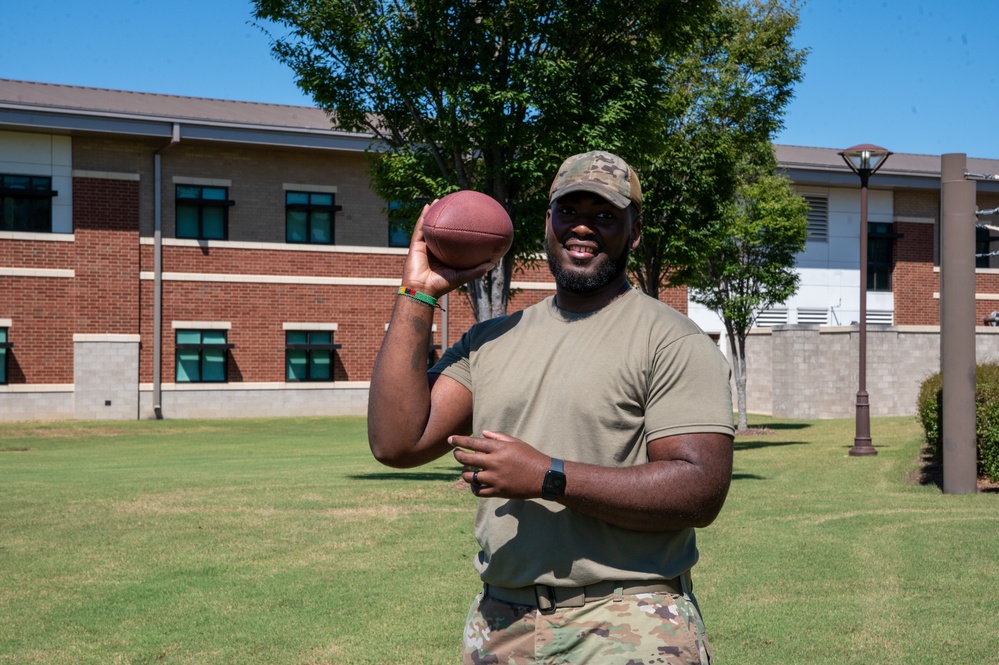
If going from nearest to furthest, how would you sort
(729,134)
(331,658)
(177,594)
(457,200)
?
(457,200)
(331,658)
(177,594)
(729,134)

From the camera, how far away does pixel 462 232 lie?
2992 mm

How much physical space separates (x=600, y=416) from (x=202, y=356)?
3145 cm

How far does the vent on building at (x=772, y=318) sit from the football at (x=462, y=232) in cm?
3751

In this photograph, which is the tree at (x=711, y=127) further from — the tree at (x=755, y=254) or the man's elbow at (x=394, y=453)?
the man's elbow at (x=394, y=453)

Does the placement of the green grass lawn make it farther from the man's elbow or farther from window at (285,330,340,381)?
window at (285,330,340,381)

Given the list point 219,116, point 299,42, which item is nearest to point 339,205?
point 219,116

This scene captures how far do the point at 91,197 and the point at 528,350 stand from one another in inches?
1222

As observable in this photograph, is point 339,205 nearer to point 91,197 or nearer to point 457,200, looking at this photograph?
point 91,197

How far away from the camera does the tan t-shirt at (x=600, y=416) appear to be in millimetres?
2697

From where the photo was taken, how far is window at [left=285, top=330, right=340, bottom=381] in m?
34.0

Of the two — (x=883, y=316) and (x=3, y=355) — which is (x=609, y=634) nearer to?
(x=3, y=355)

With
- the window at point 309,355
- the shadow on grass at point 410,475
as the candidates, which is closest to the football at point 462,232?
the shadow on grass at point 410,475

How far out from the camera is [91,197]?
103 ft

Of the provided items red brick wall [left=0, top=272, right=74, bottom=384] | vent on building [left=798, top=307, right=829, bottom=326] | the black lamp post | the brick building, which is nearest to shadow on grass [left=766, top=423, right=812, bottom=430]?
the brick building
